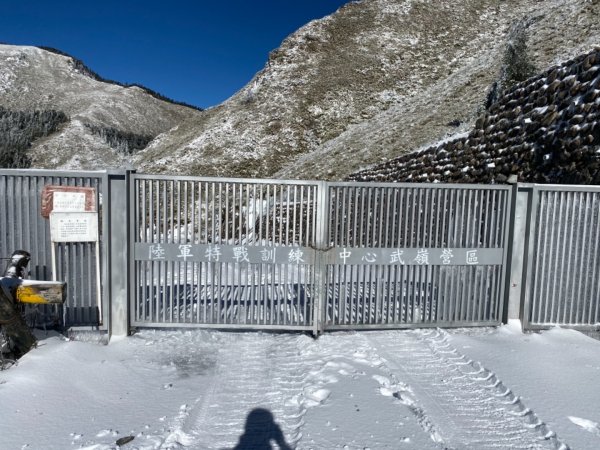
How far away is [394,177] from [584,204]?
1046 centimetres

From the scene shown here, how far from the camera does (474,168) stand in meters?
11.5

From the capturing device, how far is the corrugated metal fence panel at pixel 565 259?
18.9 ft

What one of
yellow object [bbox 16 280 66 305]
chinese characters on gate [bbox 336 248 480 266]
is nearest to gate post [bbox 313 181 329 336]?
chinese characters on gate [bbox 336 248 480 266]

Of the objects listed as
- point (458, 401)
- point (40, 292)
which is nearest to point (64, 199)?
point (40, 292)

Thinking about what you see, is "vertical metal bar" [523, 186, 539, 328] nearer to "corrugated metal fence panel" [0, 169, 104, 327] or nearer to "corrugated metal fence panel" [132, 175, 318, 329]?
"corrugated metal fence panel" [132, 175, 318, 329]

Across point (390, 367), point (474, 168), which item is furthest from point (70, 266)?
point (474, 168)

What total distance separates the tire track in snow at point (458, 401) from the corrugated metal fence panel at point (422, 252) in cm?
63

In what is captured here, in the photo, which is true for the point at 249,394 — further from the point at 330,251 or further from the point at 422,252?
the point at 422,252

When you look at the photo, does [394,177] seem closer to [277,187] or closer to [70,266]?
[277,187]

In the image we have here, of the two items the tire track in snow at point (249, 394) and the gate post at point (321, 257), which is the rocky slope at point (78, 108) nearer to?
the gate post at point (321, 257)

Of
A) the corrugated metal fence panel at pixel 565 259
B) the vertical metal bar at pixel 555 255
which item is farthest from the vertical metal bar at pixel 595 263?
the vertical metal bar at pixel 555 255

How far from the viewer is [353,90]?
37438mm

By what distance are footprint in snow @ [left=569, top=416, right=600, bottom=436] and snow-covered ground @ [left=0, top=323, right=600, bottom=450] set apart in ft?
0.03

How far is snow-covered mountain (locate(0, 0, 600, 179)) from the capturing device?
882 inches
